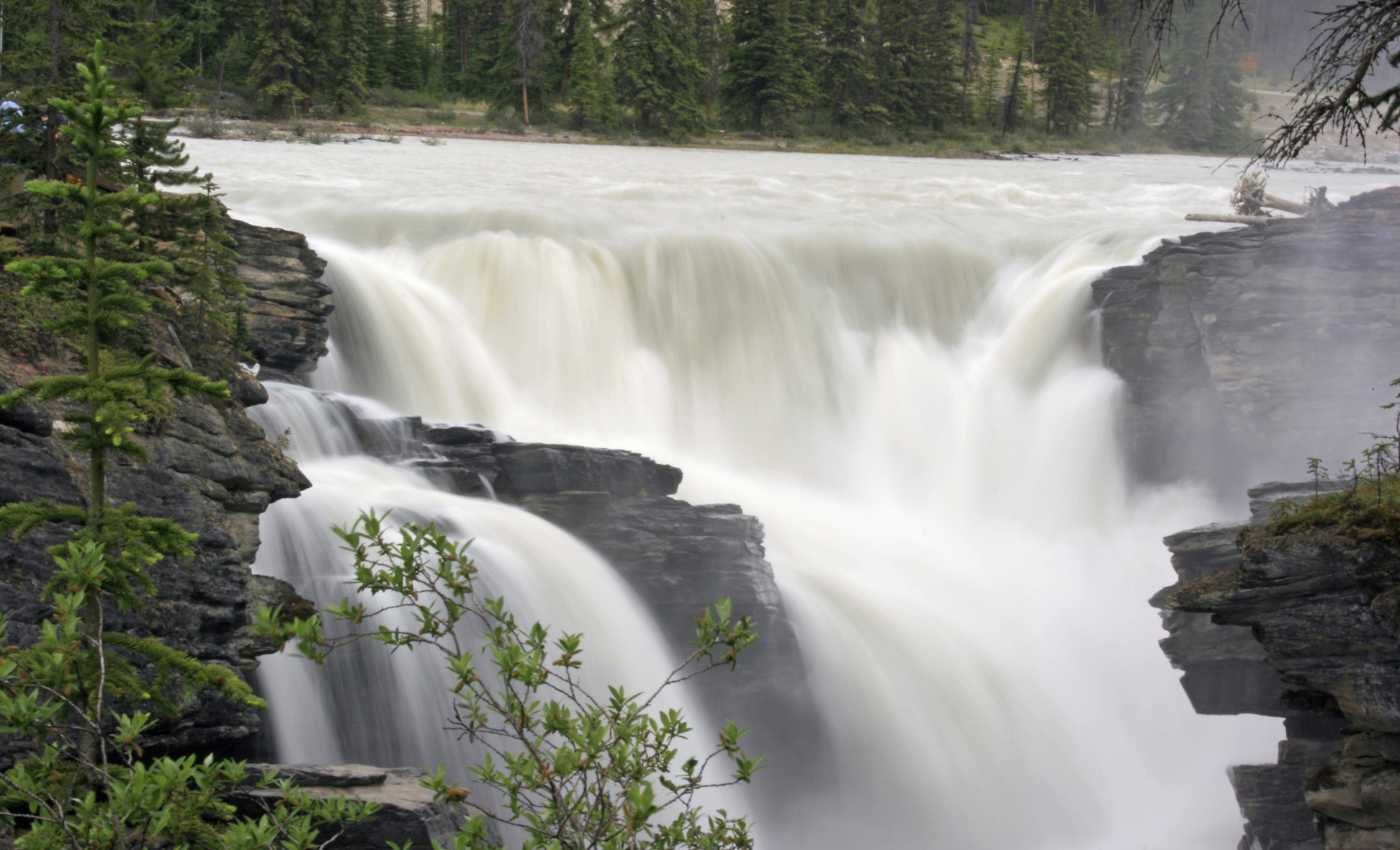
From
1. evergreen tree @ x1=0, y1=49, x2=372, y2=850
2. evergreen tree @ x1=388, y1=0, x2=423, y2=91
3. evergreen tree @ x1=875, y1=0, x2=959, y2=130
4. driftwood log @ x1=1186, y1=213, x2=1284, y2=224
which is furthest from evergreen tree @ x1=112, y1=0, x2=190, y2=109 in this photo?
evergreen tree @ x1=875, y1=0, x2=959, y2=130

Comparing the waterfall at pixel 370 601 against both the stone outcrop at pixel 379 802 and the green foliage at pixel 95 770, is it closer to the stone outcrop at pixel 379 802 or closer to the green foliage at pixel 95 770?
the stone outcrop at pixel 379 802

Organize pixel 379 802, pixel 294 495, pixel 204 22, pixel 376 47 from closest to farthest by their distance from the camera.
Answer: pixel 379 802 → pixel 294 495 → pixel 204 22 → pixel 376 47

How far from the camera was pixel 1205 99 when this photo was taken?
70.3 meters

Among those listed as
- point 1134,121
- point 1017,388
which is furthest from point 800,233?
point 1134,121

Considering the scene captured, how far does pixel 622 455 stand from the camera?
14383 mm

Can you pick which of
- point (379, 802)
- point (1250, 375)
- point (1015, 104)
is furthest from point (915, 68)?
point (379, 802)

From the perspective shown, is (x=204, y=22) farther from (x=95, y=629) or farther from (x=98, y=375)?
(x=95, y=629)

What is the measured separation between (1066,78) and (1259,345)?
54.3m

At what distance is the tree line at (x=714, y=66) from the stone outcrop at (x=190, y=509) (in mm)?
45373

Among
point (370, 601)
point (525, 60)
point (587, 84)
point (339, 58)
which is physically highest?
point (525, 60)

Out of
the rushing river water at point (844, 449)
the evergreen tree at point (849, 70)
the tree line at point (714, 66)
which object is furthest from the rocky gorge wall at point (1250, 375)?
the evergreen tree at point (849, 70)

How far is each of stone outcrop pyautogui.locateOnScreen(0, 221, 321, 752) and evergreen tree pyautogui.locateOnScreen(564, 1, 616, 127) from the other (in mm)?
49569

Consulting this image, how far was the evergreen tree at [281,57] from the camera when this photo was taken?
52.5m

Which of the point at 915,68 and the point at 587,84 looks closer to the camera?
the point at 587,84
